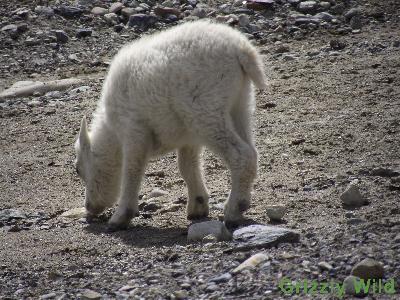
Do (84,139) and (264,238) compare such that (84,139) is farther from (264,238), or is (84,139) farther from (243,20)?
(243,20)

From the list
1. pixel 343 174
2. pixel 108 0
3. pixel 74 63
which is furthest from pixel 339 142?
pixel 108 0

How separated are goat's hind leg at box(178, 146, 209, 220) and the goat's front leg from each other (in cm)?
56

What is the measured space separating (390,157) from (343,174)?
2.11 ft

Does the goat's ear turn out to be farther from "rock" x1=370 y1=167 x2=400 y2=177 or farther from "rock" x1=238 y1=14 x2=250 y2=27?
"rock" x1=238 y1=14 x2=250 y2=27

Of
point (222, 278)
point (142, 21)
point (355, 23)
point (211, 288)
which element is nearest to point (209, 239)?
point (222, 278)

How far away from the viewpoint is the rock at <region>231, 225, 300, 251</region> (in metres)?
7.41

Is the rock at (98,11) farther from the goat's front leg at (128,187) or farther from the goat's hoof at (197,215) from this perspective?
the goat's hoof at (197,215)

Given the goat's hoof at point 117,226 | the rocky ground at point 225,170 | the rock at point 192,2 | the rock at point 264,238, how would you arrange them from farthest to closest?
1. the rock at point 192,2
2. the goat's hoof at point 117,226
3. the rock at point 264,238
4. the rocky ground at point 225,170

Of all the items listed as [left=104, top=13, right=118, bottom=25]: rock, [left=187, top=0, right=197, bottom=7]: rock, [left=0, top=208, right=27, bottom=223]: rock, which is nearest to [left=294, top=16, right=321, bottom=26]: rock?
[left=187, top=0, right=197, bottom=7]: rock

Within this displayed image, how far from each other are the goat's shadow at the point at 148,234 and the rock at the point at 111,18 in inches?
353

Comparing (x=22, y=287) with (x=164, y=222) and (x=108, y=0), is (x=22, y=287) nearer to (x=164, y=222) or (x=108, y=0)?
(x=164, y=222)

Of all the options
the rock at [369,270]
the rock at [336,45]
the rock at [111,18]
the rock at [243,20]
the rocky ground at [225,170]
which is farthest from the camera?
the rock at [111,18]

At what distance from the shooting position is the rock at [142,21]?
17906 millimetres

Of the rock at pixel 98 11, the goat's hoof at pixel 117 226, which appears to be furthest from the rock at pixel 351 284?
the rock at pixel 98 11
